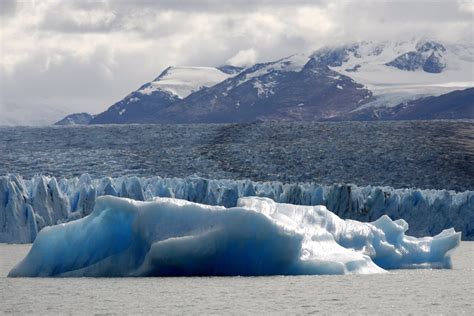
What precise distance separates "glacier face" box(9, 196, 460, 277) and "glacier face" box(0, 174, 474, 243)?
9.46 meters

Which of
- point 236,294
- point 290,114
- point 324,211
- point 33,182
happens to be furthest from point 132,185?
point 290,114

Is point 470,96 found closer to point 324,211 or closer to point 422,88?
point 422,88

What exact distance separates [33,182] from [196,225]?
11.9m

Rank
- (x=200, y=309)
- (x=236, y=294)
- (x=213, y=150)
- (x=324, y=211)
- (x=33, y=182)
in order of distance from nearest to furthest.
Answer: (x=200, y=309)
(x=236, y=294)
(x=324, y=211)
(x=33, y=182)
(x=213, y=150)

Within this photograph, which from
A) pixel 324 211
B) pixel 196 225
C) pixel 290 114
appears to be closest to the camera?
pixel 196 225

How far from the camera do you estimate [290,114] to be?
192000 mm

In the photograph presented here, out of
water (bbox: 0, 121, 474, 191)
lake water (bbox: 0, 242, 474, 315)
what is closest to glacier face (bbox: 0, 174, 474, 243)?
water (bbox: 0, 121, 474, 191)

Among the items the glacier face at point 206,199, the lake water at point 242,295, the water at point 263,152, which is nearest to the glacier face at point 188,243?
the lake water at point 242,295

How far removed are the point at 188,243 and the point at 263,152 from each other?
26.8m

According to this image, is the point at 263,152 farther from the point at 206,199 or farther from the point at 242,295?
the point at 242,295

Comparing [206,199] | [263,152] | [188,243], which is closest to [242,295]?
[188,243]

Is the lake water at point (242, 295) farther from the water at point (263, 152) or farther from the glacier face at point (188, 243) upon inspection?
the water at point (263, 152)

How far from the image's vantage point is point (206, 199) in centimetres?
2823

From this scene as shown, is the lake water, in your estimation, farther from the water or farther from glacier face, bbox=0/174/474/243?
the water
